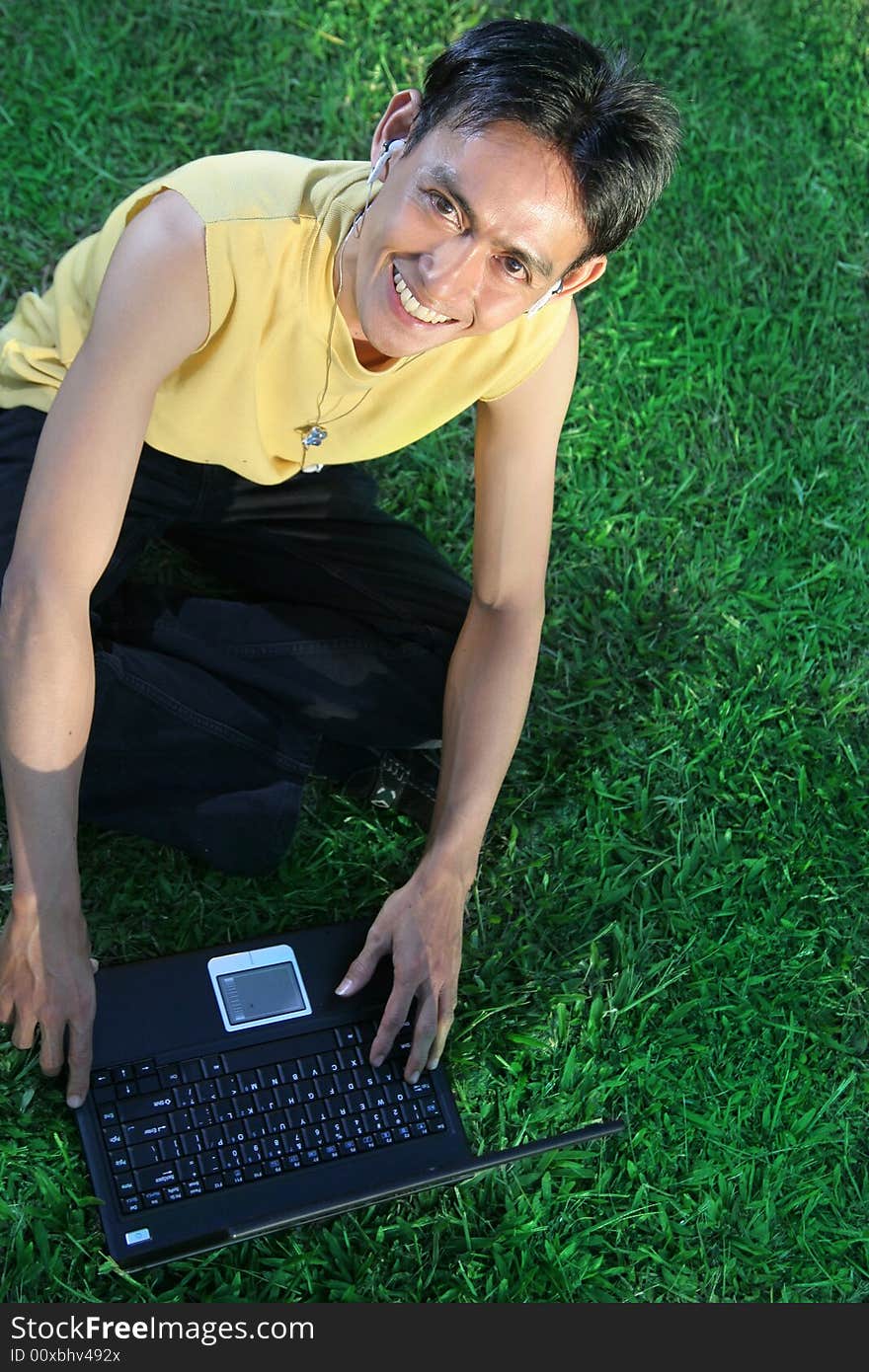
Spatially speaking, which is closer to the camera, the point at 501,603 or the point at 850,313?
the point at 501,603

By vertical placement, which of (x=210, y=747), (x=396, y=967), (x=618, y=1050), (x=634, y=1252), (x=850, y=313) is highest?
(x=850, y=313)

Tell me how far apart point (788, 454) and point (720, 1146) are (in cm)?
141

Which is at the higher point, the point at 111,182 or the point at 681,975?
the point at 111,182

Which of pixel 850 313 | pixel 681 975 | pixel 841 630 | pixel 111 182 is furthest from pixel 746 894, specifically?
pixel 111 182

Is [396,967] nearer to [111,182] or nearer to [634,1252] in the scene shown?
[634,1252]

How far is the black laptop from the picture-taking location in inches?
73.4

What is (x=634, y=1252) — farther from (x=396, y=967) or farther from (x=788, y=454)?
(x=788, y=454)

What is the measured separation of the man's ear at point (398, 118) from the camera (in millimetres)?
1613

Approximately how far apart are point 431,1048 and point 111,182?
5.86 feet

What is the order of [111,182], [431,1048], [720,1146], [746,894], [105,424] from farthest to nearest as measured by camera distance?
[111,182] → [746,894] → [720,1146] → [431,1048] → [105,424]

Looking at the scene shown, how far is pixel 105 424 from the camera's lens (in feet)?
5.51

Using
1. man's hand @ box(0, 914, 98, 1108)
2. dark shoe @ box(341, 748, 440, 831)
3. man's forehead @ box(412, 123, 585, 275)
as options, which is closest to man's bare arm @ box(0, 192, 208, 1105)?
man's hand @ box(0, 914, 98, 1108)

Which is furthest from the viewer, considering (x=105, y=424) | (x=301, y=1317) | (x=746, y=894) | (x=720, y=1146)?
(x=746, y=894)

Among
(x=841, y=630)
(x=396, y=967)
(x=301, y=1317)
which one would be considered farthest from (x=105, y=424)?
(x=841, y=630)
